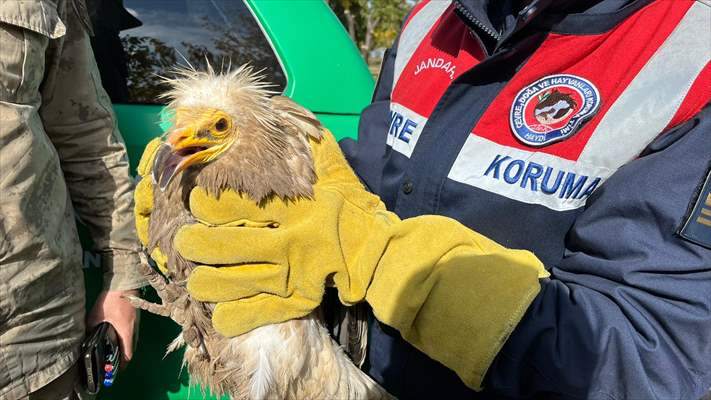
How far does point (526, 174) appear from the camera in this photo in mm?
1166

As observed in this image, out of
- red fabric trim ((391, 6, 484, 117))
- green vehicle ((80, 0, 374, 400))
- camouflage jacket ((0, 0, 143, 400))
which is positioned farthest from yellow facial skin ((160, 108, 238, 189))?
green vehicle ((80, 0, 374, 400))

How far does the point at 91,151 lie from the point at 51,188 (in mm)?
217

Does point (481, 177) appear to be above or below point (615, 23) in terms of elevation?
below

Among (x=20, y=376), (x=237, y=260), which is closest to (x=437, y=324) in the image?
(x=237, y=260)

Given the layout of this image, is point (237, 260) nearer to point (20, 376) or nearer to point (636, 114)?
point (20, 376)

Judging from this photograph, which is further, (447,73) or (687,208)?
(447,73)

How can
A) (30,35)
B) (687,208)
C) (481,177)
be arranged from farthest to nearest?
(30,35), (481,177), (687,208)

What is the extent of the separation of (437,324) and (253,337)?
0.49 meters

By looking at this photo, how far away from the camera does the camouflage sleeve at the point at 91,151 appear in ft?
4.95

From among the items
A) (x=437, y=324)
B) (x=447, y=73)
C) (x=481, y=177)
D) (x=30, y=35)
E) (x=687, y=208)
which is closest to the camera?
(x=687, y=208)

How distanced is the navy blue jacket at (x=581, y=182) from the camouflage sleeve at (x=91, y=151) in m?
0.85

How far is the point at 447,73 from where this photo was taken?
144 cm

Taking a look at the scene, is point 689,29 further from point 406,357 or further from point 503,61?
point 406,357

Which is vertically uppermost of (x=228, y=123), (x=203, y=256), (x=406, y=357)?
(x=228, y=123)
